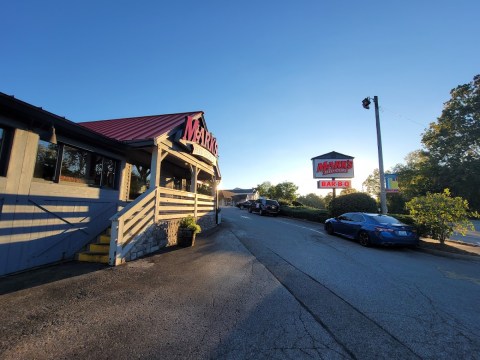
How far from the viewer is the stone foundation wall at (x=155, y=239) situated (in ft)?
22.0

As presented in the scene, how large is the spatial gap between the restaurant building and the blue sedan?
25.4ft

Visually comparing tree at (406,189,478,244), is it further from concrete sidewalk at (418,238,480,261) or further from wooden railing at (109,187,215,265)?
wooden railing at (109,187,215,265)

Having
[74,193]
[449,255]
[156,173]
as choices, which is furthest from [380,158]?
[74,193]

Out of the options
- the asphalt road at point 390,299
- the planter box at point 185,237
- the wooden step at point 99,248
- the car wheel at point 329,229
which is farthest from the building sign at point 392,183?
the wooden step at point 99,248

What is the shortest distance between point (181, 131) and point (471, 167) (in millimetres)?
39204

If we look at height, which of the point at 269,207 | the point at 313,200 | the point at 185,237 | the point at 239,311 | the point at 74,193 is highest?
the point at 313,200

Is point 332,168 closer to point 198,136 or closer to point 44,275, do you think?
point 198,136

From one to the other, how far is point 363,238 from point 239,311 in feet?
27.1

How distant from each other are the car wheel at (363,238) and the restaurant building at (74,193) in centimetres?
774

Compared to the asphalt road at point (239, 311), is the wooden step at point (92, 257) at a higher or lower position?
higher

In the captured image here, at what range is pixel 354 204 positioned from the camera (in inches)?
592

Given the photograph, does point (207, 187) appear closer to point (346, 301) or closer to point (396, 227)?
point (396, 227)

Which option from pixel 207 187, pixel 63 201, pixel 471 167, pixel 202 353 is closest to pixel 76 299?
pixel 202 353

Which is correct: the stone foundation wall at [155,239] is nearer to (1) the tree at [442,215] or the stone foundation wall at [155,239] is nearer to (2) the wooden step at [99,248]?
(2) the wooden step at [99,248]
